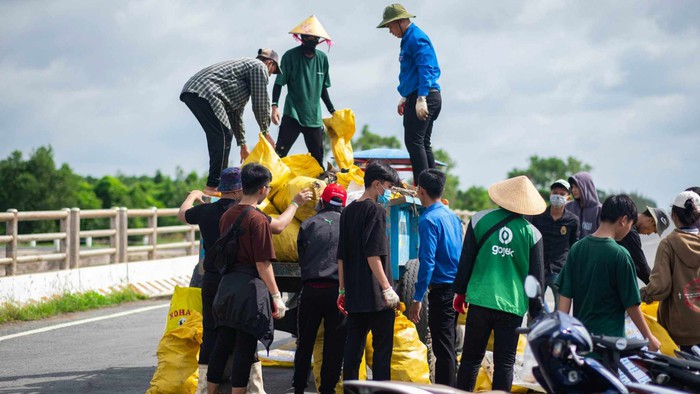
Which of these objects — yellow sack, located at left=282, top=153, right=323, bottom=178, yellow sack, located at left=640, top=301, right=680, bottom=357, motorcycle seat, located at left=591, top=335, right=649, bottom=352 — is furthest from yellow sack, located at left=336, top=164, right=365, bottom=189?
motorcycle seat, located at left=591, top=335, right=649, bottom=352

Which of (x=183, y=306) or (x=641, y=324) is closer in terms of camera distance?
(x=641, y=324)

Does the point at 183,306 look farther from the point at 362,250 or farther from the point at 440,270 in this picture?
the point at 440,270

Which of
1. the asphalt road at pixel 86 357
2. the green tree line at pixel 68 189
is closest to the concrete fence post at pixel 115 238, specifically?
the asphalt road at pixel 86 357

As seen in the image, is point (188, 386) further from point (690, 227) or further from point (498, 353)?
point (690, 227)

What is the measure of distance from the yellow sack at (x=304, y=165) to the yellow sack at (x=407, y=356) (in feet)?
6.78

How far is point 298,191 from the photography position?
27.3 ft

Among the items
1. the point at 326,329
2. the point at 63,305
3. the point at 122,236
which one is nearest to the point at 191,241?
the point at 122,236

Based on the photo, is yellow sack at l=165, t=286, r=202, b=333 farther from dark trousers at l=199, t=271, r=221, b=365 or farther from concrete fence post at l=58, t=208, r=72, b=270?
concrete fence post at l=58, t=208, r=72, b=270

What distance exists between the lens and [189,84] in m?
9.24

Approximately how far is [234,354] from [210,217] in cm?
121

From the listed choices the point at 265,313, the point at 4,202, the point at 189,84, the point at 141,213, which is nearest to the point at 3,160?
the point at 4,202

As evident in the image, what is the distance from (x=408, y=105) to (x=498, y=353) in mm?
4057

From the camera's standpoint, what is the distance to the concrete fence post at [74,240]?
1509 cm

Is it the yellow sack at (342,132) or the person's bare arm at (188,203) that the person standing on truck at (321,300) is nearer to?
the person's bare arm at (188,203)
